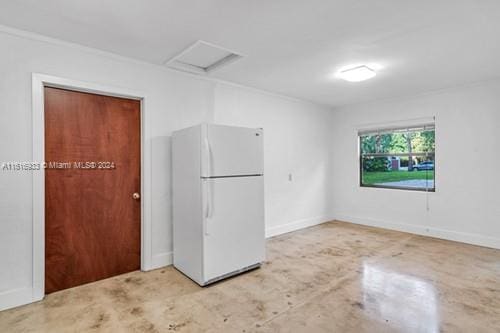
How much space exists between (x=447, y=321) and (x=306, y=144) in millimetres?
3588

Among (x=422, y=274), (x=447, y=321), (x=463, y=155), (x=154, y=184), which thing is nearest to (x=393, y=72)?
(x=463, y=155)

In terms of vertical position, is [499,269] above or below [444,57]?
below

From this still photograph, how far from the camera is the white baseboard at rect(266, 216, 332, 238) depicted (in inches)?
182

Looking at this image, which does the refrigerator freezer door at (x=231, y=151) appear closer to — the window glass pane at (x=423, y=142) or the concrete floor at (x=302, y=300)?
the concrete floor at (x=302, y=300)

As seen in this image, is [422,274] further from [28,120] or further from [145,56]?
[28,120]

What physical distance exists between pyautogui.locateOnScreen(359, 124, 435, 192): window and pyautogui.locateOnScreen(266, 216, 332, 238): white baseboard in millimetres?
1117

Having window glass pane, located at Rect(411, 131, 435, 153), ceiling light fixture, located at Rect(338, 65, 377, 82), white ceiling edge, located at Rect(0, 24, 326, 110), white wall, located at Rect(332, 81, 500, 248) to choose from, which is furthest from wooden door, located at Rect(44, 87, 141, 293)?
window glass pane, located at Rect(411, 131, 435, 153)

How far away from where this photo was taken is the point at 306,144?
5277 millimetres

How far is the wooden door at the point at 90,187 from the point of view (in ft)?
8.77

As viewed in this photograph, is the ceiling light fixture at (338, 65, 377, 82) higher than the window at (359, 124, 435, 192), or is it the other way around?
the ceiling light fixture at (338, 65, 377, 82)

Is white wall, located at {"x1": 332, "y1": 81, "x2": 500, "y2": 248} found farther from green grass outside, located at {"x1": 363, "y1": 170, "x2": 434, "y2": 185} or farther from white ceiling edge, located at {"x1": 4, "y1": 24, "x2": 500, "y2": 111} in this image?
green grass outside, located at {"x1": 363, "y1": 170, "x2": 434, "y2": 185}

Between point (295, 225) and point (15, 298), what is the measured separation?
395cm

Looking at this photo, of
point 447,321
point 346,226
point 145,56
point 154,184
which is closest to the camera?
point 447,321

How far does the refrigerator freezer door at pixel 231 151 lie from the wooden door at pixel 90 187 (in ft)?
3.32
